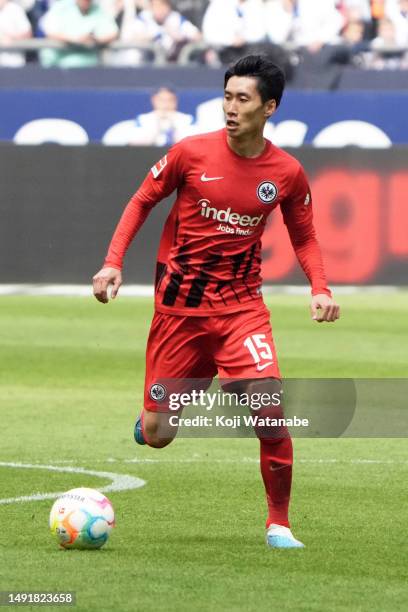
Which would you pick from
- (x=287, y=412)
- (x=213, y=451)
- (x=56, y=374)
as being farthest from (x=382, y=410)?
(x=287, y=412)

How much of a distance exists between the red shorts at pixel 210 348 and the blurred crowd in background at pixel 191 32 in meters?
15.3

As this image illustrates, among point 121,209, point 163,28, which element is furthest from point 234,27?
point 121,209

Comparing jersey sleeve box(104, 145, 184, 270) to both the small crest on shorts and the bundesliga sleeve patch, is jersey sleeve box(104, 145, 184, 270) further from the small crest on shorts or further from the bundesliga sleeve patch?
the small crest on shorts

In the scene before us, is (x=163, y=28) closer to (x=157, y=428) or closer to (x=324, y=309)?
(x=157, y=428)

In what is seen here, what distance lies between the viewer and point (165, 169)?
24.5ft

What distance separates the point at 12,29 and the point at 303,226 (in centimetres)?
1638

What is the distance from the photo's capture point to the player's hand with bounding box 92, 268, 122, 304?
7043 millimetres

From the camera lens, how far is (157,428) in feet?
25.3

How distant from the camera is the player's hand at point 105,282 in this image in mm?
7043

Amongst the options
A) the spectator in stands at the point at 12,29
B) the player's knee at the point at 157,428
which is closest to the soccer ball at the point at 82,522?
the player's knee at the point at 157,428

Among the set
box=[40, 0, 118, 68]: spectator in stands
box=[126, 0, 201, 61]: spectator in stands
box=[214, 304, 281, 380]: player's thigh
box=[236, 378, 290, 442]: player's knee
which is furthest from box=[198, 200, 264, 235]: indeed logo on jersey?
box=[126, 0, 201, 61]: spectator in stands

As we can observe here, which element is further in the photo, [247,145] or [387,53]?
[387,53]

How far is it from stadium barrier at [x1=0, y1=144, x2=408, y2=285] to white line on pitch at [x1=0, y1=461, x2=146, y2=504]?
35.9 feet

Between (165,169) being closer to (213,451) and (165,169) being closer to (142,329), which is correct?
(213,451)
